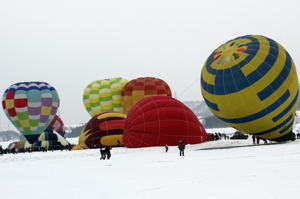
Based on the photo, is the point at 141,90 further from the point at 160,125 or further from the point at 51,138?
the point at 160,125

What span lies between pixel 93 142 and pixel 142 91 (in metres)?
14.0

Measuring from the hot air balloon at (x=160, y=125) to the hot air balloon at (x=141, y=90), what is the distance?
1528 centimetres

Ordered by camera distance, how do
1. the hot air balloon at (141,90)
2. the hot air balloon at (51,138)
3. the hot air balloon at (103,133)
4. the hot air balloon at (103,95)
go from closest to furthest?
the hot air balloon at (103,133) → the hot air balloon at (51,138) → the hot air balloon at (141,90) → the hot air balloon at (103,95)

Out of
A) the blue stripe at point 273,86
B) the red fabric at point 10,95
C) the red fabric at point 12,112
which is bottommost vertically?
the blue stripe at point 273,86

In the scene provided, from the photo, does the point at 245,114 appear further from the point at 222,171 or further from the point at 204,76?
the point at 222,171

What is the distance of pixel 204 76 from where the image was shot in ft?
72.0

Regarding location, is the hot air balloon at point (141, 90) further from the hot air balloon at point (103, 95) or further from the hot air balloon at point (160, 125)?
the hot air balloon at point (160, 125)

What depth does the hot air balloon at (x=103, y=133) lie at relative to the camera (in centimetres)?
2853

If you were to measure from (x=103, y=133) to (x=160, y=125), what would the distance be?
19.6 ft

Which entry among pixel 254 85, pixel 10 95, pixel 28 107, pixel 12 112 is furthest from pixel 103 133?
pixel 10 95

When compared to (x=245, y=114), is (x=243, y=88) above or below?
above

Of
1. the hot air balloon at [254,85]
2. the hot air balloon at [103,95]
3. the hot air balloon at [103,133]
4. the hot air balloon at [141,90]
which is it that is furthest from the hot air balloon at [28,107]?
the hot air balloon at [254,85]

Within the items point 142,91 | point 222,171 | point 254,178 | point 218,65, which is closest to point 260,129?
point 218,65

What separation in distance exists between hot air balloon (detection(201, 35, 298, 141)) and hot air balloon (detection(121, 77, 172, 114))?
19.9 m
